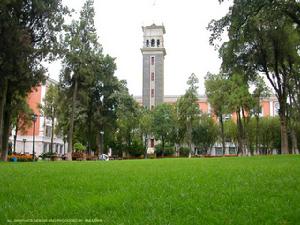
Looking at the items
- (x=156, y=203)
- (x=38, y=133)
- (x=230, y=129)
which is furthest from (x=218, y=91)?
(x=156, y=203)

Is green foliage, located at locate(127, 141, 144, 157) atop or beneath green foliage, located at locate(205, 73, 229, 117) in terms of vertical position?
beneath

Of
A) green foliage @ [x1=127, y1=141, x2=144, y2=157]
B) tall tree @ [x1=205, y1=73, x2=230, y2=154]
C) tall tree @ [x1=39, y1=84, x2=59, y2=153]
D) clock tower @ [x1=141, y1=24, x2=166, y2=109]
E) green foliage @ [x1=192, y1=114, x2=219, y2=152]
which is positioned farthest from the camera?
clock tower @ [x1=141, y1=24, x2=166, y2=109]

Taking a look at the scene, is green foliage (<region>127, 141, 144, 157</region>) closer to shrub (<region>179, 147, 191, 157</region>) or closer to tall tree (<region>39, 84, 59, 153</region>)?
shrub (<region>179, 147, 191, 157</region>)

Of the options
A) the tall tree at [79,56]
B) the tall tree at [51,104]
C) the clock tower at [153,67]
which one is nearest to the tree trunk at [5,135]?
the tall tree at [79,56]

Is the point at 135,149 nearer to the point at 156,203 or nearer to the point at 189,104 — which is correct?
the point at 189,104

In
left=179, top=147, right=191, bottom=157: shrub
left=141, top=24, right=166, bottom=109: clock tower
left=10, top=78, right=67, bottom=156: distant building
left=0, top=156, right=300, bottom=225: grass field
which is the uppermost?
left=141, top=24, right=166, bottom=109: clock tower

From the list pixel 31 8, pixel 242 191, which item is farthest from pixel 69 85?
pixel 242 191

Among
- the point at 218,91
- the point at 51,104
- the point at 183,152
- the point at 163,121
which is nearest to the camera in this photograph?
the point at 218,91

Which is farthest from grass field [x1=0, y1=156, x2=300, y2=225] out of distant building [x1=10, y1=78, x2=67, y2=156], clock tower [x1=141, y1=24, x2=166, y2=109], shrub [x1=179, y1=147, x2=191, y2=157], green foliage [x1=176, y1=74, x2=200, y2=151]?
clock tower [x1=141, y1=24, x2=166, y2=109]

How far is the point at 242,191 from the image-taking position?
24.5 feet

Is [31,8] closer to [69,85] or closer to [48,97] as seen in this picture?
[69,85]

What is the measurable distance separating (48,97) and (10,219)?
48415 mm

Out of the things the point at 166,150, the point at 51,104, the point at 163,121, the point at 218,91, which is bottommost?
the point at 166,150

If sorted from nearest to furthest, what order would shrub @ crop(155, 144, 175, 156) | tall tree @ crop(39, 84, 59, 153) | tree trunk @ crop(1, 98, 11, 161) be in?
1. tree trunk @ crop(1, 98, 11, 161)
2. tall tree @ crop(39, 84, 59, 153)
3. shrub @ crop(155, 144, 175, 156)
